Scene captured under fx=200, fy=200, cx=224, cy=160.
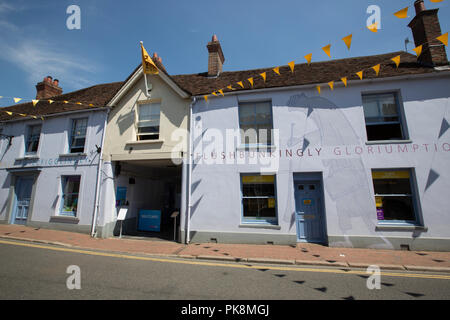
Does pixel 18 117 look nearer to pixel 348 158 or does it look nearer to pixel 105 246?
pixel 105 246

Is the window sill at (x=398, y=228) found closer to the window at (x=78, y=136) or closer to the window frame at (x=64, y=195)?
the window frame at (x=64, y=195)

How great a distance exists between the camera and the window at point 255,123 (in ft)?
28.3

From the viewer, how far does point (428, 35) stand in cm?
820

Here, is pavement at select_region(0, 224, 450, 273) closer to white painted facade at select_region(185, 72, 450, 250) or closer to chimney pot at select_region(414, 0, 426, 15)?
white painted facade at select_region(185, 72, 450, 250)

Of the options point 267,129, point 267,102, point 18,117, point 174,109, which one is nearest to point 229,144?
point 267,129

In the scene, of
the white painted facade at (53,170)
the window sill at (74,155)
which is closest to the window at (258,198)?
the white painted facade at (53,170)

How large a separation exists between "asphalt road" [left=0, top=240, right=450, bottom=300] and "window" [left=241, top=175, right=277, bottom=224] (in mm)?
2614

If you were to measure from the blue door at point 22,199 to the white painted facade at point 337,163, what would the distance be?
9886mm

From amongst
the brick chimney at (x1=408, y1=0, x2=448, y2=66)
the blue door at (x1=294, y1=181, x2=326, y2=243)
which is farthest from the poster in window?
the brick chimney at (x1=408, y1=0, x2=448, y2=66)

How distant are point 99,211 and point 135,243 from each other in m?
2.68

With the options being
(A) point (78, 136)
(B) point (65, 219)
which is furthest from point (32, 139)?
(B) point (65, 219)

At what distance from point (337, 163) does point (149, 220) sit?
9169 millimetres

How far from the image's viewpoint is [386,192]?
24.5 feet

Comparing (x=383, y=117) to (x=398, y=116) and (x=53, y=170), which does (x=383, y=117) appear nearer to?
(x=398, y=116)
